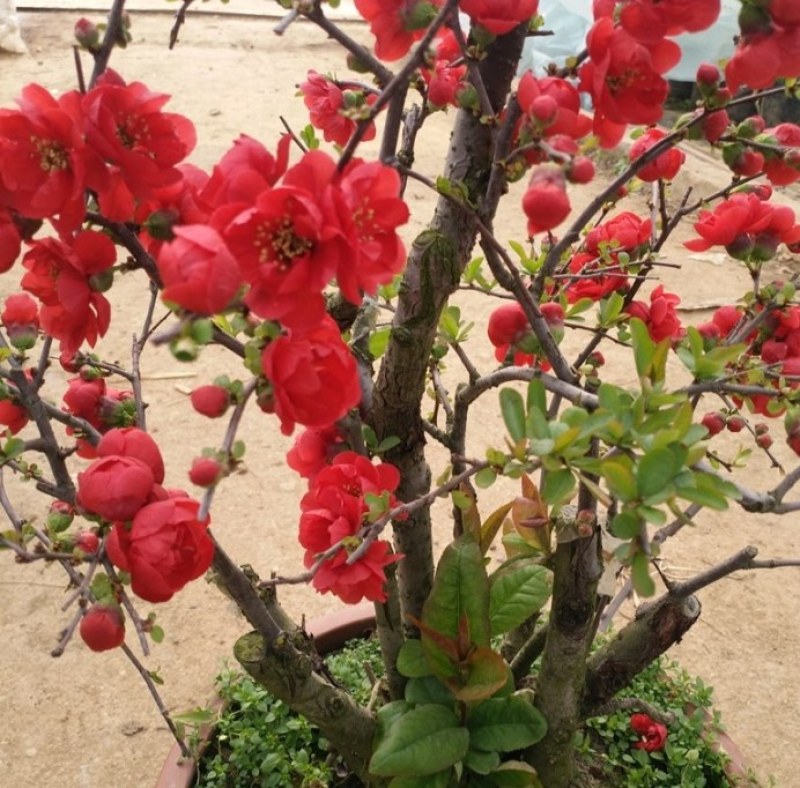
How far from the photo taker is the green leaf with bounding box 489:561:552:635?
964 mm

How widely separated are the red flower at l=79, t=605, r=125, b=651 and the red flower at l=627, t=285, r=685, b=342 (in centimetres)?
59

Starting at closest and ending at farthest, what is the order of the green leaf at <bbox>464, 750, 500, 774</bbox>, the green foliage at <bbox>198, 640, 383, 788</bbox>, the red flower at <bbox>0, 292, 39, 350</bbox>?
the red flower at <bbox>0, 292, 39, 350</bbox>, the green leaf at <bbox>464, 750, 500, 774</bbox>, the green foliage at <bbox>198, 640, 383, 788</bbox>

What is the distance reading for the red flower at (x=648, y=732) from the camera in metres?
1.21

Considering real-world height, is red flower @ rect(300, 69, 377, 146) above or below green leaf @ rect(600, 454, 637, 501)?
above

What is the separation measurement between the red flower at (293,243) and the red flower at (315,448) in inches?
15.6

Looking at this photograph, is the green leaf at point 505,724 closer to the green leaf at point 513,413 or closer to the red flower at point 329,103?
the green leaf at point 513,413

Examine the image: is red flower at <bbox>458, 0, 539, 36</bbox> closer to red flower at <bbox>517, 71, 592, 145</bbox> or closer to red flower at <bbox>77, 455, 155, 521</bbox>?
red flower at <bbox>517, 71, 592, 145</bbox>

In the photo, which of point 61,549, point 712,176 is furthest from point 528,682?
point 712,176

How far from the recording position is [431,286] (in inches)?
29.7

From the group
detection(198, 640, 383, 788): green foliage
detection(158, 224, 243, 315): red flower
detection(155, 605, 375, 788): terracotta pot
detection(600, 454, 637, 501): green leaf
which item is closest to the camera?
detection(158, 224, 243, 315): red flower

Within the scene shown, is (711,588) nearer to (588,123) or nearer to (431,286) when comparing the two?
(431,286)

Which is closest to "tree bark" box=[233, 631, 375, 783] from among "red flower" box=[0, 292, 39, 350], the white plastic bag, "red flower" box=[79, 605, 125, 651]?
"red flower" box=[79, 605, 125, 651]

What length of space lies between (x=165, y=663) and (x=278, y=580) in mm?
1048

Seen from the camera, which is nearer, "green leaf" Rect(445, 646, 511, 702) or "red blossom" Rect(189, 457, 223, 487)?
"red blossom" Rect(189, 457, 223, 487)
